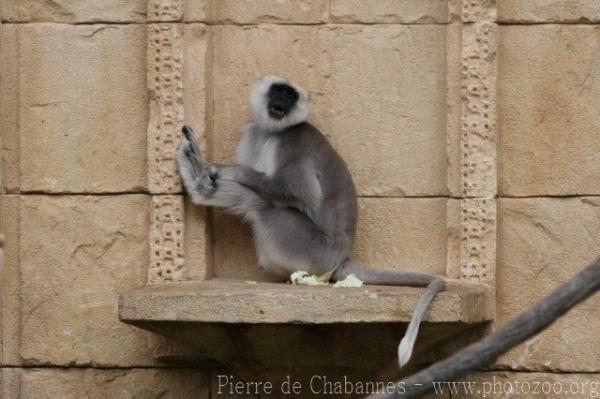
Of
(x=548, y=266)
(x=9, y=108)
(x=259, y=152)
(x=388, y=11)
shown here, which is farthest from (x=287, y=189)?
(x=9, y=108)

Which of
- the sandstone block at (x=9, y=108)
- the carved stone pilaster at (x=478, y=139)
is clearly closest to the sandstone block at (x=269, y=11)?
the carved stone pilaster at (x=478, y=139)

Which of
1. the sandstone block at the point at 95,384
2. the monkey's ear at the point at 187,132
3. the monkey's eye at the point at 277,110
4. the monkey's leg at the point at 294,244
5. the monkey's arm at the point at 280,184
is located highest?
the monkey's eye at the point at 277,110

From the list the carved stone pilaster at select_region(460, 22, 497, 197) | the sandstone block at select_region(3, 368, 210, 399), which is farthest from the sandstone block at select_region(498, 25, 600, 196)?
the sandstone block at select_region(3, 368, 210, 399)

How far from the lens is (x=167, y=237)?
618 cm

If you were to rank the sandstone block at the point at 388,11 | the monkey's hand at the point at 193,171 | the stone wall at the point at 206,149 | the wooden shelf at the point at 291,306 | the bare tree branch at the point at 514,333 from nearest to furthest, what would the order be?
the bare tree branch at the point at 514,333
the wooden shelf at the point at 291,306
the monkey's hand at the point at 193,171
the stone wall at the point at 206,149
the sandstone block at the point at 388,11

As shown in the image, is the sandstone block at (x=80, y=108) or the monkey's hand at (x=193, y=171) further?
the sandstone block at (x=80, y=108)

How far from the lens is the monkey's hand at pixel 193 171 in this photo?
20.0 ft

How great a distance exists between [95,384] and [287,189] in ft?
4.72

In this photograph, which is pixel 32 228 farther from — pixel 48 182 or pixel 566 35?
pixel 566 35

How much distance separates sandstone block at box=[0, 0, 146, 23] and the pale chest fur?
83 cm

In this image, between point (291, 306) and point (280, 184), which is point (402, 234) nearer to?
point (280, 184)

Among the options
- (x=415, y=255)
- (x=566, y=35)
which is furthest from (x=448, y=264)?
(x=566, y=35)

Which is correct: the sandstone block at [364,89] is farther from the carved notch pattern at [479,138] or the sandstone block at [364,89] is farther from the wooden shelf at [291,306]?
the wooden shelf at [291,306]

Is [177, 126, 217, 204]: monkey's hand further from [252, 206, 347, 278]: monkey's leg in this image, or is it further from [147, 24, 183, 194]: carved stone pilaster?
[252, 206, 347, 278]: monkey's leg
